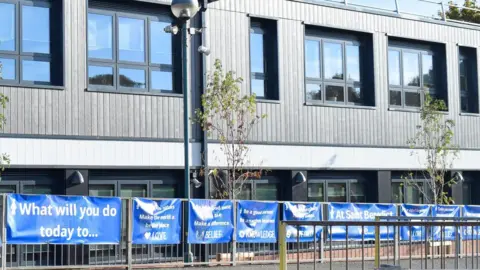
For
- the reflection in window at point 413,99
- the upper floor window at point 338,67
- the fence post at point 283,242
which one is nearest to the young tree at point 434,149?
the reflection in window at point 413,99

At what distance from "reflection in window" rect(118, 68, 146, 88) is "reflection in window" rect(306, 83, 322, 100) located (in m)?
5.67

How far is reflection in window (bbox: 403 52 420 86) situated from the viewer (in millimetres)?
29234

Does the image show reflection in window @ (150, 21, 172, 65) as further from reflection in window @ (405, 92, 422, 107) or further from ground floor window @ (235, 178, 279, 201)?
reflection in window @ (405, 92, 422, 107)

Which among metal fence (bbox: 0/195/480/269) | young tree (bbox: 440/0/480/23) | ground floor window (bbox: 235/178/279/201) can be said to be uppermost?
young tree (bbox: 440/0/480/23)

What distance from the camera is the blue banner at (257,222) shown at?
2088 cm

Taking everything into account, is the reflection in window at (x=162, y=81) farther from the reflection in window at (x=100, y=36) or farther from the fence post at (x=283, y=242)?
the fence post at (x=283, y=242)

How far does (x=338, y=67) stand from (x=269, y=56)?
8.82ft

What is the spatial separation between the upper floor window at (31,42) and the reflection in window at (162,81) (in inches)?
105

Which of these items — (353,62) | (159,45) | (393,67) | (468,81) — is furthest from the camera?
(468,81)

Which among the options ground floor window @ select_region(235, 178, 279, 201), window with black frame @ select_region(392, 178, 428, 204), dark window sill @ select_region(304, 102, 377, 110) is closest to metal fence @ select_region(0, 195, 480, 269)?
ground floor window @ select_region(235, 178, 279, 201)

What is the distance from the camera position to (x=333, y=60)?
2723cm

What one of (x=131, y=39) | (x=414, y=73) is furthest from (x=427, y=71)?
(x=131, y=39)

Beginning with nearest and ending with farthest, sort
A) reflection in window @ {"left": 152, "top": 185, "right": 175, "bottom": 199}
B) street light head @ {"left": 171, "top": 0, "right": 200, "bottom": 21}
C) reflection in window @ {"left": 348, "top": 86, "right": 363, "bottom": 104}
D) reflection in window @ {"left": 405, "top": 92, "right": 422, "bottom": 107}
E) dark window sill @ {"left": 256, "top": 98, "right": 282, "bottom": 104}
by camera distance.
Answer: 1. street light head @ {"left": 171, "top": 0, "right": 200, "bottom": 21}
2. reflection in window @ {"left": 152, "top": 185, "right": 175, "bottom": 199}
3. dark window sill @ {"left": 256, "top": 98, "right": 282, "bottom": 104}
4. reflection in window @ {"left": 348, "top": 86, "right": 363, "bottom": 104}
5. reflection in window @ {"left": 405, "top": 92, "right": 422, "bottom": 107}

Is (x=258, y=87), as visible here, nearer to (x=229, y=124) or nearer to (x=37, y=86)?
(x=229, y=124)
